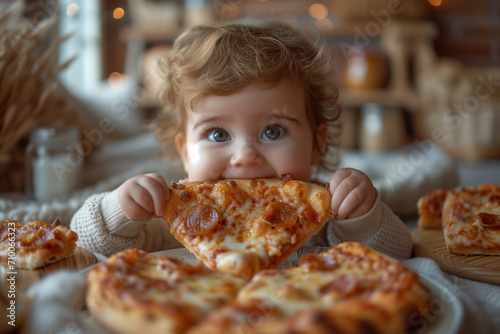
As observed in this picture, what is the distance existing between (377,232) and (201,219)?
383mm

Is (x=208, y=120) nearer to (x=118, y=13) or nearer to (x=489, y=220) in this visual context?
(x=489, y=220)

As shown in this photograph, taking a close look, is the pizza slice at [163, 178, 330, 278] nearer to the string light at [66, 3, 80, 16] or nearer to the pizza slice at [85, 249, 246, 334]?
the pizza slice at [85, 249, 246, 334]

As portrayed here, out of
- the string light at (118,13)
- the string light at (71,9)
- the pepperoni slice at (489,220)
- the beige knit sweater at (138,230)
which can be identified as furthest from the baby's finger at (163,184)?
the string light at (118,13)

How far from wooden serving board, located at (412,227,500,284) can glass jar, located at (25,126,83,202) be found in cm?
114

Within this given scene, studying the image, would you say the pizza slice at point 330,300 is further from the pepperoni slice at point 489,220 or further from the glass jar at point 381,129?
the glass jar at point 381,129

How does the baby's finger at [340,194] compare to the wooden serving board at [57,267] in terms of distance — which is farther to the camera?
the baby's finger at [340,194]

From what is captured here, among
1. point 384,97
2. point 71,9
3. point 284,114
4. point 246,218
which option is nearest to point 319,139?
point 284,114

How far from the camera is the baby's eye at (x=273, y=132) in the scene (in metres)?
1.02

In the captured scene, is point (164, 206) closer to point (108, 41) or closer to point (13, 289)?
point (13, 289)

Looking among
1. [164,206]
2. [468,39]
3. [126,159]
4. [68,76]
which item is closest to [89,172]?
[126,159]

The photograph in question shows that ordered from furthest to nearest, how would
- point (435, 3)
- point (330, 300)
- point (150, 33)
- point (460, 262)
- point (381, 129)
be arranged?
point (435, 3) → point (150, 33) → point (381, 129) → point (460, 262) → point (330, 300)

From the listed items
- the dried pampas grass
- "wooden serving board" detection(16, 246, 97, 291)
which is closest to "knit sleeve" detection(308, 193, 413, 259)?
"wooden serving board" detection(16, 246, 97, 291)

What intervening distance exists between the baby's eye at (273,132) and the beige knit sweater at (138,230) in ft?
0.71

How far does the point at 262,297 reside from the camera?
592mm
